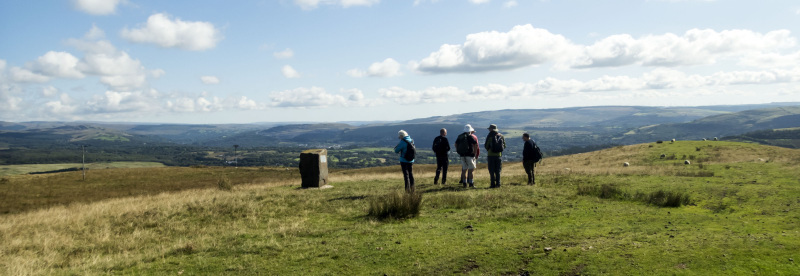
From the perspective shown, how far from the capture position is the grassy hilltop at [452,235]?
6555 millimetres

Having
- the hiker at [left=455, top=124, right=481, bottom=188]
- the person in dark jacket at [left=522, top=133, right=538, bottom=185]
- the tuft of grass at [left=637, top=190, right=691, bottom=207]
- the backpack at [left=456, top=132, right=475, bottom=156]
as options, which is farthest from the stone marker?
the tuft of grass at [left=637, top=190, right=691, bottom=207]

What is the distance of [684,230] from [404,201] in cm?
617

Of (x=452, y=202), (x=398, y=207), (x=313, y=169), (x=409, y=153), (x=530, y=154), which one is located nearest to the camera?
(x=398, y=207)

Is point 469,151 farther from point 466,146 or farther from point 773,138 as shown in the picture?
point 773,138

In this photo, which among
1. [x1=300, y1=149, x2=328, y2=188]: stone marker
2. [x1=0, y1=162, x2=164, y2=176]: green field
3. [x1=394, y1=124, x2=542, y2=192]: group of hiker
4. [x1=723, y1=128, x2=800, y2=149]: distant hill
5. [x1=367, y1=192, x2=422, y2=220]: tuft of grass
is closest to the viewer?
[x1=367, y1=192, x2=422, y2=220]: tuft of grass

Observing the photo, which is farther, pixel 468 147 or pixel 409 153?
pixel 468 147

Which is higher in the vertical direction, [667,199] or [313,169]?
[313,169]

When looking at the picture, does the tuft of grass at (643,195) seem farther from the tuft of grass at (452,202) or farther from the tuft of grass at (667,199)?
the tuft of grass at (452,202)

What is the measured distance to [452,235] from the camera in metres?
8.70

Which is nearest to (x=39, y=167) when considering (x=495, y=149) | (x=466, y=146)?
(x=466, y=146)

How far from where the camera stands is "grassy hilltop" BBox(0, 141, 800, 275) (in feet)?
21.5

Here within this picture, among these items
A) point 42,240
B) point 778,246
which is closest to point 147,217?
point 42,240

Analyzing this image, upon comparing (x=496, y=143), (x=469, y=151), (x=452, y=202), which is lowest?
(x=452, y=202)

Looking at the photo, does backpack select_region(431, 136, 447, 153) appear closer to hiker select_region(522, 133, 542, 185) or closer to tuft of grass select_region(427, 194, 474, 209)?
hiker select_region(522, 133, 542, 185)
